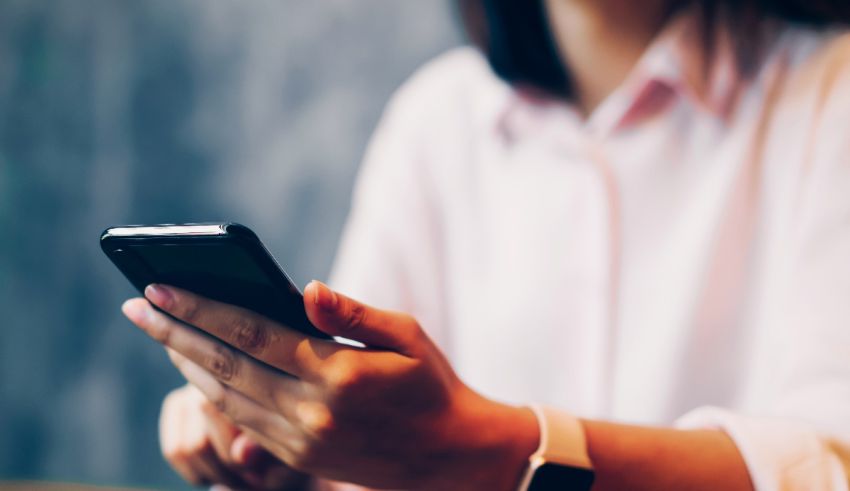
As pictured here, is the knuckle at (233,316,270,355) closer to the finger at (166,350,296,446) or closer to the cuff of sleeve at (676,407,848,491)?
the finger at (166,350,296,446)

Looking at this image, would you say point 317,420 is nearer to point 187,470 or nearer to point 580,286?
point 187,470

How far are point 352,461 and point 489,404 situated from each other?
0.25ft

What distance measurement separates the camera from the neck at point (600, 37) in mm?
684

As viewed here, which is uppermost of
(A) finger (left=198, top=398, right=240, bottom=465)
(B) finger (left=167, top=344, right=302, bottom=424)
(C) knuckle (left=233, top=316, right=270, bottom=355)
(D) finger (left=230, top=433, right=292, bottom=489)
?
(C) knuckle (left=233, top=316, right=270, bottom=355)

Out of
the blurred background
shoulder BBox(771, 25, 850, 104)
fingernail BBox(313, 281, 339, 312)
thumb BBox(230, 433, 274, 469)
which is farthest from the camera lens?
the blurred background

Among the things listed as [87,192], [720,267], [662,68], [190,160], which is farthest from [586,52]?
[87,192]

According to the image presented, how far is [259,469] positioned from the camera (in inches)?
19.5

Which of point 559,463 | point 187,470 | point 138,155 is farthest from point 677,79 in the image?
point 138,155

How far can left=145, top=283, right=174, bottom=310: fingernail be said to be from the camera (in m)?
0.37

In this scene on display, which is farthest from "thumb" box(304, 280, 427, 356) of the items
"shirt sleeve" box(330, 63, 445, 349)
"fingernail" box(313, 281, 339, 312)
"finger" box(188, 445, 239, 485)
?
"shirt sleeve" box(330, 63, 445, 349)

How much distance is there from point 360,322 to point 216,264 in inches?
2.8

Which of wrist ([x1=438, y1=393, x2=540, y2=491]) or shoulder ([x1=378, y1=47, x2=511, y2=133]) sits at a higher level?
shoulder ([x1=378, y1=47, x2=511, y2=133])

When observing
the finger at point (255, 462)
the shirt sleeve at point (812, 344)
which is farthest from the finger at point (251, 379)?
the shirt sleeve at point (812, 344)

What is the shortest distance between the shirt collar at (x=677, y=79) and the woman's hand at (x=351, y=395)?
1.20ft
